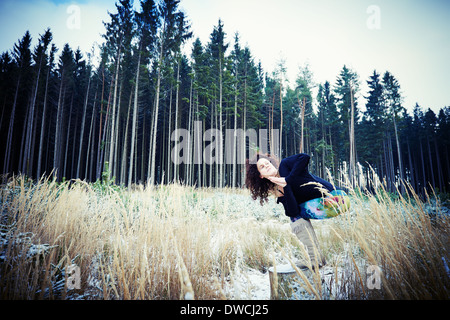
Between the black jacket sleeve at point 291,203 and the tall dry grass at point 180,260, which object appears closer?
the tall dry grass at point 180,260

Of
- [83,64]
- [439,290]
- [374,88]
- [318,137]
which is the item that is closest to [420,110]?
[374,88]

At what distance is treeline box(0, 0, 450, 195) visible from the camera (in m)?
12.0

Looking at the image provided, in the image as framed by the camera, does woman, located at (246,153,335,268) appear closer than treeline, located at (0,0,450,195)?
Yes

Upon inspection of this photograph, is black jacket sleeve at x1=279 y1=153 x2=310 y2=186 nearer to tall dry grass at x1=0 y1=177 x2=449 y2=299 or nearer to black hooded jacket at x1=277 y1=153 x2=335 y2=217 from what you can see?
black hooded jacket at x1=277 y1=153 x2=335 y2=217

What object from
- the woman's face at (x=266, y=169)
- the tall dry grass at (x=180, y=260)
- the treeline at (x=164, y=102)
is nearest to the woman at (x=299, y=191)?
the woman's face at (x=266, y=169)

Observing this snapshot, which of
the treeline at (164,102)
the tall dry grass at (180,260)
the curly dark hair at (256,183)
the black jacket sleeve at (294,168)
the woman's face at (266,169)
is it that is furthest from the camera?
the treeline at (164,102)

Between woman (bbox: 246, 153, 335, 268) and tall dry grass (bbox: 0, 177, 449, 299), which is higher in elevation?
woman (bbox: 246, 153, 335, 268)

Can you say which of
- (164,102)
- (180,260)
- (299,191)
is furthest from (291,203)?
(164,102)

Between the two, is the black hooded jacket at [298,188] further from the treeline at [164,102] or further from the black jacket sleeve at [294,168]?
the treeline at [164,102]

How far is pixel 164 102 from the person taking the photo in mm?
18531

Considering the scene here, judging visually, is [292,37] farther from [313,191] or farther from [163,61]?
[163,61]

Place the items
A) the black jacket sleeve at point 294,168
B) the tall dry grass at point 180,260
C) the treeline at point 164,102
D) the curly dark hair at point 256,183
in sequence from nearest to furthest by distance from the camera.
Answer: the tall dry grass at point 180,260
the black jacket sleeve at point 294,168
the curly dark hair at point 256,183
the treeline at point 164,102

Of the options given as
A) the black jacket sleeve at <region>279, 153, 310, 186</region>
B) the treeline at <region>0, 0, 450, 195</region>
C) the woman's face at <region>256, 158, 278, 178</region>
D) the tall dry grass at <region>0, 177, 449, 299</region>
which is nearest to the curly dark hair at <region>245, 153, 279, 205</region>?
the woman's face at <region>256, 158, 278, 178</region>

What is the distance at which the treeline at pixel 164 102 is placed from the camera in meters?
12.0
